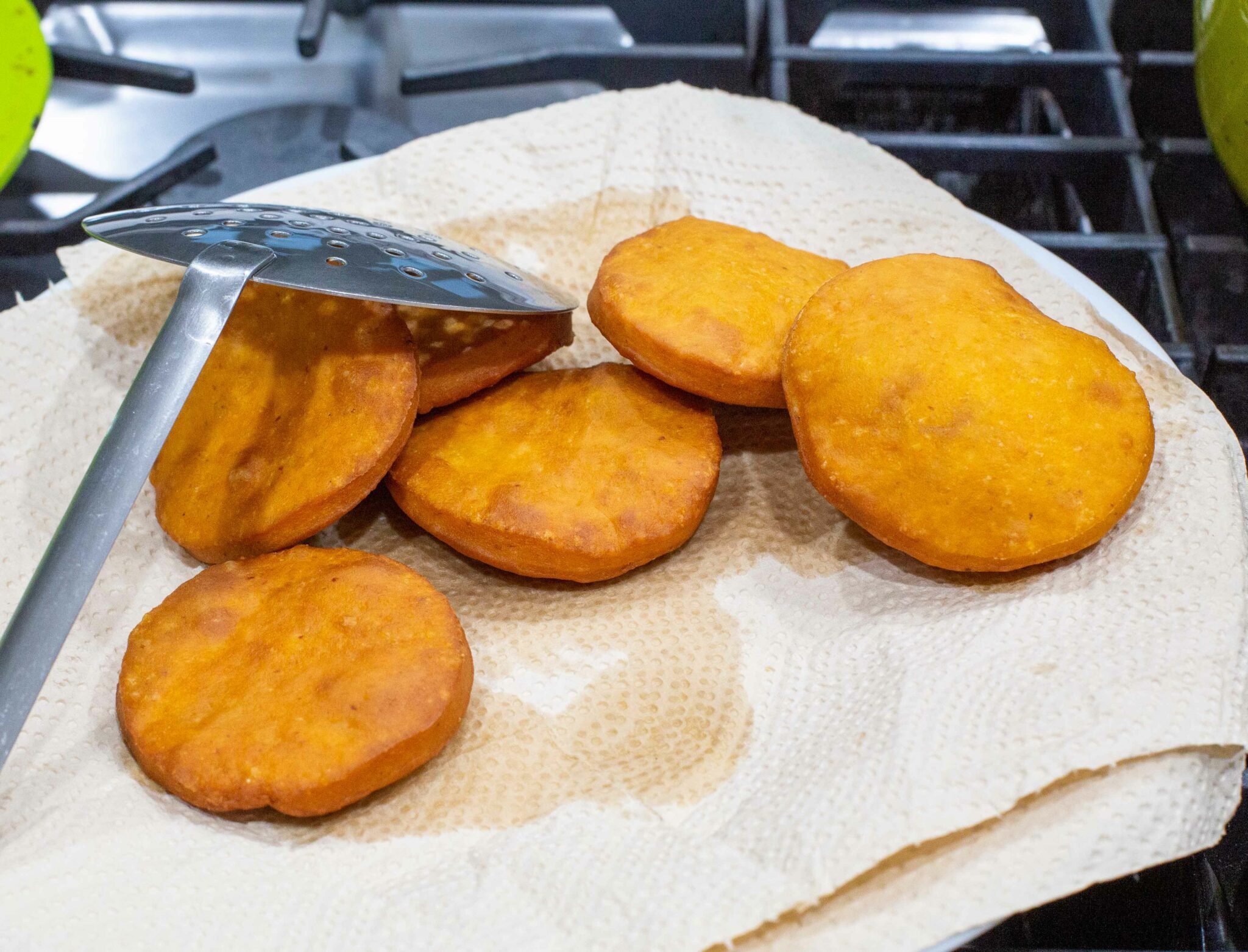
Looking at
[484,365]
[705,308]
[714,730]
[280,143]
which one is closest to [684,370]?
[705,308]

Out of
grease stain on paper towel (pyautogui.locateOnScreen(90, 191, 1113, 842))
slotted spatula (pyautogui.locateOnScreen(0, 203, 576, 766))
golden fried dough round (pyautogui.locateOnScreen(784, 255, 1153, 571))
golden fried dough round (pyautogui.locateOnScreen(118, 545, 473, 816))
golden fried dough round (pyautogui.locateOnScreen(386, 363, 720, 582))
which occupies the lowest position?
grease stain on paper towel (pyautogui.locateOnScreen(90, 191, 1113, 842))

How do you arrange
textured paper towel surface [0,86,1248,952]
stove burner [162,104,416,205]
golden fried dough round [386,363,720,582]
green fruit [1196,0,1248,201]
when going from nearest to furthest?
1. textured paper towel surface [0,86,1248,952]
2. golden fried dough round [386,363,720,582]
3. green fruit [1196,0,1248,201]
4. stove burner [162,104,416,205]

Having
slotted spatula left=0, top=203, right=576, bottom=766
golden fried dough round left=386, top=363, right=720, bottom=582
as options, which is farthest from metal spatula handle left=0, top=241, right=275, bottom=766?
golden fried dough round left=386, top=363, right=720, bottom=582

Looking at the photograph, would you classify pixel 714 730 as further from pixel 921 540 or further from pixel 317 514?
pixel 317 514

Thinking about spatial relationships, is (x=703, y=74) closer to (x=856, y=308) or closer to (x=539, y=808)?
(x=856, y=308)

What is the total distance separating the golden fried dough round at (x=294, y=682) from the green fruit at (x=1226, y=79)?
3.19 ft

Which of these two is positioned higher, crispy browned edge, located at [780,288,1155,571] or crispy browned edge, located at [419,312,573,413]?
crispy browned edge, located at [419,312,573,413]

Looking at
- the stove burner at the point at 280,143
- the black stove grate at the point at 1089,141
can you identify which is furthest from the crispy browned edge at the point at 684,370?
the stove burner at the point at 280,143

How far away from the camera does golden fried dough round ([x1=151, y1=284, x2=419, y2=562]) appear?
Result: 33.5 inches

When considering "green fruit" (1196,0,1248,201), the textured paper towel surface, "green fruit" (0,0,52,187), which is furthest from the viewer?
"green fruit" (0,0,52,187)

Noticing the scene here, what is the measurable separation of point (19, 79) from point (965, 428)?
1.17 m

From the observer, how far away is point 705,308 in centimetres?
91

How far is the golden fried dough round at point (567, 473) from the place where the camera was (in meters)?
0.86

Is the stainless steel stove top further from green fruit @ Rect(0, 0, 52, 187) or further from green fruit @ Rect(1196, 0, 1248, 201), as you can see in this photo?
green fruit @ Rect(1196, 0, 1248, 201)
